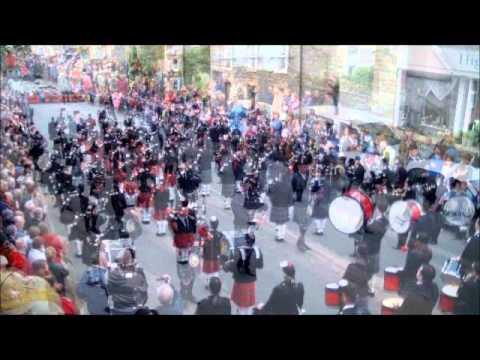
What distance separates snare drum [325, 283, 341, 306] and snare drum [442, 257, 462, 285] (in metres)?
0.89

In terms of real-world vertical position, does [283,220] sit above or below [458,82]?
below

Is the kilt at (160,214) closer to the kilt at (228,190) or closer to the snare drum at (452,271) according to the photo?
the kilt at (228,190)

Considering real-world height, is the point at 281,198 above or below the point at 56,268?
above

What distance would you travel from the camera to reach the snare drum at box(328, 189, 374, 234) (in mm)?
5234

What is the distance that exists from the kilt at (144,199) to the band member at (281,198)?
3.36 feet

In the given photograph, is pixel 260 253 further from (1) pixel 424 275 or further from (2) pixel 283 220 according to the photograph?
(1) pixel 424 275

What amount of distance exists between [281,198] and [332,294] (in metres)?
0.91

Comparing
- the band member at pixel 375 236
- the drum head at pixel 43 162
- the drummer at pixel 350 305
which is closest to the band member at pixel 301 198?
the band member at pixel 375 236

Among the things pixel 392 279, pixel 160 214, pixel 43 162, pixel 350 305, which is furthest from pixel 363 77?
pixel 43 162

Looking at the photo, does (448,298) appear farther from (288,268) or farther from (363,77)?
(363,77)

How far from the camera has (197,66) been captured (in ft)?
17.1
